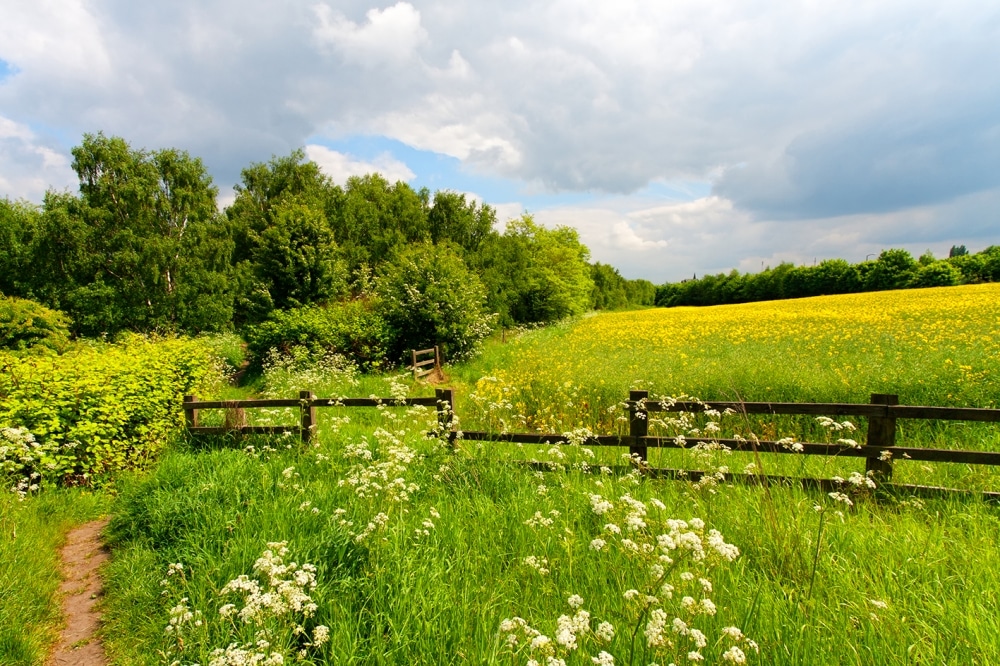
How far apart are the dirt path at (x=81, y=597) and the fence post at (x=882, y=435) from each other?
7.13 metres

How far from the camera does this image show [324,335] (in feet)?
52.5

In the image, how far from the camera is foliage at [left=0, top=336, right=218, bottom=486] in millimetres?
5551

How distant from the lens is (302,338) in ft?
51.2

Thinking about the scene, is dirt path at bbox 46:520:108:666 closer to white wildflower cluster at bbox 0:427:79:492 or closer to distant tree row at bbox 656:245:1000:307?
white wildflower cluster at bbox 0:427:79:492

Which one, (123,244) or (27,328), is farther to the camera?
(123,244)

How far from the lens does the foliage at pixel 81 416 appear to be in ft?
18.2

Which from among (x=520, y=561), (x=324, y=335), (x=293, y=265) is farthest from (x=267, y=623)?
(x=293, y=265)

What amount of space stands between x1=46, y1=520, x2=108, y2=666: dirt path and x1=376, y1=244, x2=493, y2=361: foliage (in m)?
12.4

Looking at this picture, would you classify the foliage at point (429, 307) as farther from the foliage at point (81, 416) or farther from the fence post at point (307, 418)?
the fence post at point (307, 418)

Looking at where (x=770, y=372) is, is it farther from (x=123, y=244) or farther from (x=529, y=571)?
(x=123, y=244)

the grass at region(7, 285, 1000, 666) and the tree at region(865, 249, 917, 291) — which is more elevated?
the tree at region(865, 249, 917, 291)

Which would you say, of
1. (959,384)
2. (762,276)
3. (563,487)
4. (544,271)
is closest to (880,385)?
(959,384)

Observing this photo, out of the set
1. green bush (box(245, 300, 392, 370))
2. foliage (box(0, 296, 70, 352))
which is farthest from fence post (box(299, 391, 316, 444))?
green bush (box(245, 300, 392, 370))

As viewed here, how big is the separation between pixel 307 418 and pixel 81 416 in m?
2.91
